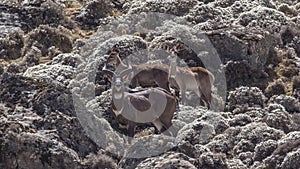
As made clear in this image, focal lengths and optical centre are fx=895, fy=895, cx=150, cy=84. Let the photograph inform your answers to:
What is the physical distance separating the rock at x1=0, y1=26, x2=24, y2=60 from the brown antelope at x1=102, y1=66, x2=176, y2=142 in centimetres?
755

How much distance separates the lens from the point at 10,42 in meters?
24.9

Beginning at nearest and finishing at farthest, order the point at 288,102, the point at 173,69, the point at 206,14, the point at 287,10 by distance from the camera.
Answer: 1. the point at 288,102
2. the point at 173,69
3. the point at 206,14
4. the point at 287,10

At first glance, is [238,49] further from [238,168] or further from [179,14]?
[238,168]

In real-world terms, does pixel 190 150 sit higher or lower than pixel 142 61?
higher

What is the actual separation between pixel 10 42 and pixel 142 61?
4.49 metres

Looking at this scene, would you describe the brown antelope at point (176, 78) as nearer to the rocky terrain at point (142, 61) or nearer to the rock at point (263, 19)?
the rocky terrain at point (142, 61)

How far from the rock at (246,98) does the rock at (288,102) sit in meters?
0.34

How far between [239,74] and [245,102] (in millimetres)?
2148

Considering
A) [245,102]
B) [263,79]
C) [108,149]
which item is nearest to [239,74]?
[263,79]

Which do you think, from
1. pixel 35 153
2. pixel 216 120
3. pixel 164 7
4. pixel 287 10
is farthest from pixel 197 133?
pixel 287 10

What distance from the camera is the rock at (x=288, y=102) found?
1941 cm

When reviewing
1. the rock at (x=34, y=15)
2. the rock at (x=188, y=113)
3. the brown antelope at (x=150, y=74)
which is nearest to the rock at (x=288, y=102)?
the rock at (x=188, y=113)

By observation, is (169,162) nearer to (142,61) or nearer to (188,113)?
(188,113)

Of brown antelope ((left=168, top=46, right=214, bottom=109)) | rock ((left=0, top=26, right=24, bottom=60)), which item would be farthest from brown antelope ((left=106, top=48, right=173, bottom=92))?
rock ((left=0, top=26, right=24, bottom=60))
